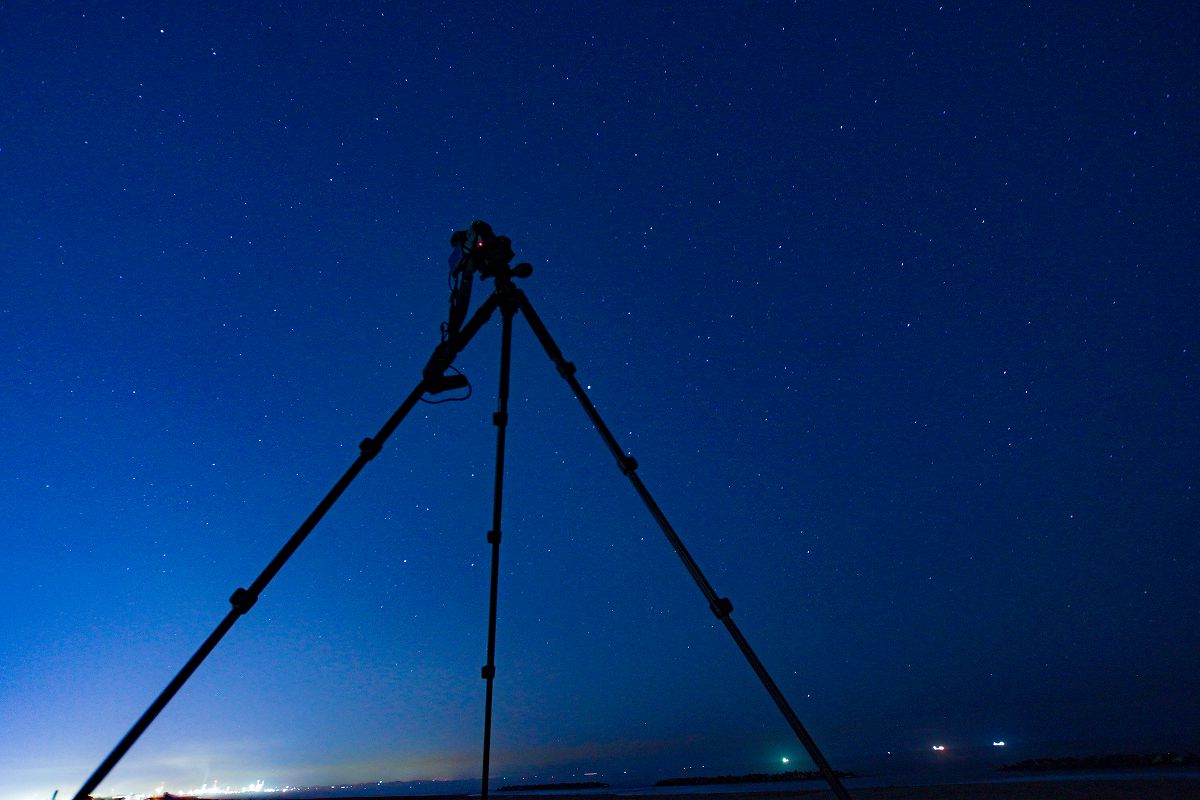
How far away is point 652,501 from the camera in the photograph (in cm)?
280

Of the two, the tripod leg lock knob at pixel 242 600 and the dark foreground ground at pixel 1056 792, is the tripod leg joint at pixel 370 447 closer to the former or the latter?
the tripod leg lock knob at pixel 242 600

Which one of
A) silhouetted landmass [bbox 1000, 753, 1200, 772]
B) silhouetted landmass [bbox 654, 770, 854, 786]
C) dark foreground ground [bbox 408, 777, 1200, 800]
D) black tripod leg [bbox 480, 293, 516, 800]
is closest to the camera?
black tripod leg [bbox 480, 293, 516, 800]

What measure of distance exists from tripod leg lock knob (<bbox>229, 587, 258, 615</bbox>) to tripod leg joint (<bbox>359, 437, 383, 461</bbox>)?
0.76 m

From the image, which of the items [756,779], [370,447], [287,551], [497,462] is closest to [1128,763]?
[756,779]

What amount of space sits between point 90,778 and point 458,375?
2.24 meters

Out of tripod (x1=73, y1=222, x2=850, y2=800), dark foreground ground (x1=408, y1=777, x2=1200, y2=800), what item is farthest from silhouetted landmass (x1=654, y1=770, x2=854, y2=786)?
tripod (x1=73, y1=222, x2=850, y2=800)

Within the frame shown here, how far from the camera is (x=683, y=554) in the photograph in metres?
2.72

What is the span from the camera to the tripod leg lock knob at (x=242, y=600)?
7.87ft

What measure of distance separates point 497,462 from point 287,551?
134 cm

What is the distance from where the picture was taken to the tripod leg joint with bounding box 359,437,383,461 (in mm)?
2836

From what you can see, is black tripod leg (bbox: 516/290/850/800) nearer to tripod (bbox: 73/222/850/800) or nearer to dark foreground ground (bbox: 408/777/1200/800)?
tripod (bbox: 73/222/850/800)

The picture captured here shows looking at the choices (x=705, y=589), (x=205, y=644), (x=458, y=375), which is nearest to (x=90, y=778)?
(x=205, y=644)

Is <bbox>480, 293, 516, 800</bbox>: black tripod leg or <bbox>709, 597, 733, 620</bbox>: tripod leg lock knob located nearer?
<bbox>709, 597, 733, 620</bbox>: tripod leg lock knob

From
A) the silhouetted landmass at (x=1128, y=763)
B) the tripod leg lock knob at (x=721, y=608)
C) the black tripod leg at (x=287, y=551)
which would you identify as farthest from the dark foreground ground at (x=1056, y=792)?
the black tripod leg at (x=287, y=551)
